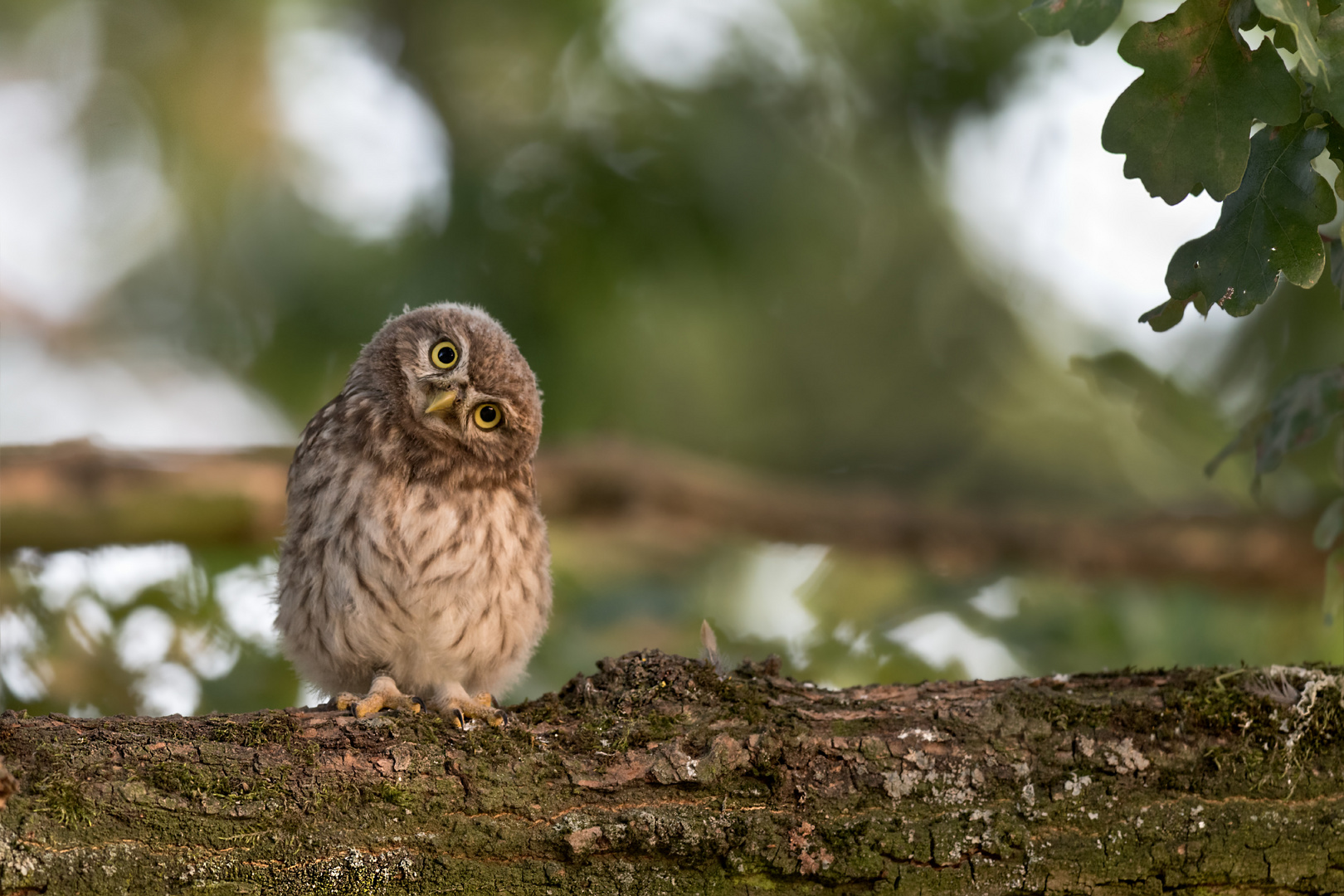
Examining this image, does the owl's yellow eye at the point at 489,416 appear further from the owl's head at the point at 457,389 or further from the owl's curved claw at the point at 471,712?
the owl's curved claw at the point at 471,712

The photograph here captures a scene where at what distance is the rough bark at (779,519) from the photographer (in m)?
5.13

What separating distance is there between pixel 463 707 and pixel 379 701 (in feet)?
1.27

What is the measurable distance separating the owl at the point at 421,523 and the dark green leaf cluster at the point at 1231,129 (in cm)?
220

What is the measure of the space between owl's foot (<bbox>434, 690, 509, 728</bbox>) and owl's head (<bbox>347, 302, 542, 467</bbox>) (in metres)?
0.89

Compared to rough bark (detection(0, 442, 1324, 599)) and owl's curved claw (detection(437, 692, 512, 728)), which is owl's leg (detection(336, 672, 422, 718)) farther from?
rough bark (detection(0, 442, 1324, 599))

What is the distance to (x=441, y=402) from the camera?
148 inches

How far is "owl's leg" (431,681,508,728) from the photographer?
2.81 meters

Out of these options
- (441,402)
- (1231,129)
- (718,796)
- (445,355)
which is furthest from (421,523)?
(1231,129)

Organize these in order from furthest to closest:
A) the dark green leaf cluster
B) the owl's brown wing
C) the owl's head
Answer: the owl's brown wing → the owl's head → the dark green leaf cluster

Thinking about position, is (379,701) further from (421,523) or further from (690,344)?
(690,344)

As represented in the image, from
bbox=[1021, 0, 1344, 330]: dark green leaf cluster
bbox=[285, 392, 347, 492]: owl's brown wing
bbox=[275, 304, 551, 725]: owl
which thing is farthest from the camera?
bbox=[285, 392, 347, 492]: owl's brown wing

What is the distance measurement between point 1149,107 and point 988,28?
493 centimetres

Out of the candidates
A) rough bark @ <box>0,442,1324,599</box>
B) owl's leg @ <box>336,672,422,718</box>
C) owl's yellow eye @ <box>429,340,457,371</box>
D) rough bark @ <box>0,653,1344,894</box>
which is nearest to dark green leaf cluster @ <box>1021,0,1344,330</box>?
rough bark @ <box>0,653,1344,894</box>

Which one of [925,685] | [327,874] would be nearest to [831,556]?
[925,685]
